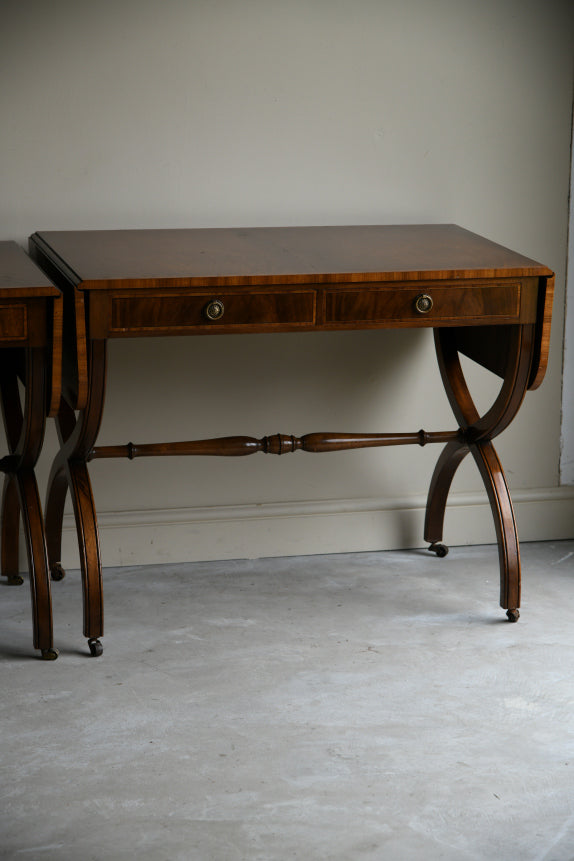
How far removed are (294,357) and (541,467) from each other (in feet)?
2.82

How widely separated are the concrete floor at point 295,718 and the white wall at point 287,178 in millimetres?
225

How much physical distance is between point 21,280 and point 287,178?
3.30 ft

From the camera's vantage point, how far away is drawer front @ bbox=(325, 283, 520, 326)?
2650 millimetres

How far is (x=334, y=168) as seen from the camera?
10.6 feet

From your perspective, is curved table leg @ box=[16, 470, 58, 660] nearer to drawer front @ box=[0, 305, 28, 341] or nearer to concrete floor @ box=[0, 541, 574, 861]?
concrete floor @ box=[0, 541, 574, 861]

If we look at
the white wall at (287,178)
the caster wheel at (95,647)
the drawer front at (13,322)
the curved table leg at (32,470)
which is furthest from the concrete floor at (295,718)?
the drawer front at (13,322)

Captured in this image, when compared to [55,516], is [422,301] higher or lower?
higher

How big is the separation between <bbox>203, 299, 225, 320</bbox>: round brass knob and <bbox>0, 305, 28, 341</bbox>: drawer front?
1.29 ft

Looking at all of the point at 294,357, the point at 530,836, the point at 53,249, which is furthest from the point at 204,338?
the point at 530,836

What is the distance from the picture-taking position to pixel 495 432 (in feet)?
9.82

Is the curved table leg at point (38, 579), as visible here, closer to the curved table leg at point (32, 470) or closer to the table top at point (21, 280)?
the curved table leg at point (32, 470)

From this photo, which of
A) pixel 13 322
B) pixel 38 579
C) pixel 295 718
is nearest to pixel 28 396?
pixel 13 322

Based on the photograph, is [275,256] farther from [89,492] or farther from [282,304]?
[89,492]

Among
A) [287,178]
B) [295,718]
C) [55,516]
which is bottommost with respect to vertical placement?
[295,718]
